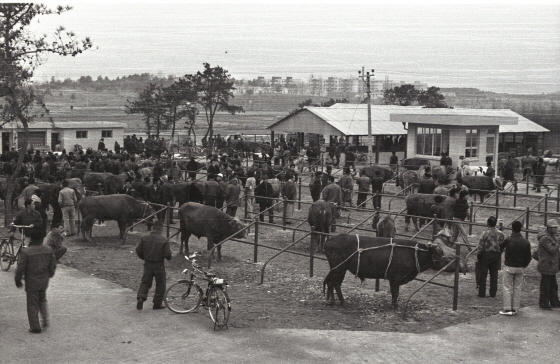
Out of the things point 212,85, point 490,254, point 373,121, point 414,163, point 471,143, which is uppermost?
point 212,85

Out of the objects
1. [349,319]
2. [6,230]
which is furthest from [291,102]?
[349,319]

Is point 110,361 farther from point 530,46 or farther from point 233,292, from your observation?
point 530,46

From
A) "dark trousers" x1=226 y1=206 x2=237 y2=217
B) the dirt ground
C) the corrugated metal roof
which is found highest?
the corrugated metal roof

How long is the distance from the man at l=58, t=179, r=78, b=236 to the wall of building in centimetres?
2534

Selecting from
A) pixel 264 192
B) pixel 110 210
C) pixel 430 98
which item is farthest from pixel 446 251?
pixel 430 98

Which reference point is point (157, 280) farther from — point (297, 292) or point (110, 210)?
point (110, 210)

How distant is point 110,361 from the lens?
884 cm

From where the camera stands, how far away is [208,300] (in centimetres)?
1038

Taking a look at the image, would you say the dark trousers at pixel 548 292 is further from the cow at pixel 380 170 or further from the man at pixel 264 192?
the cow at pixel 380 170

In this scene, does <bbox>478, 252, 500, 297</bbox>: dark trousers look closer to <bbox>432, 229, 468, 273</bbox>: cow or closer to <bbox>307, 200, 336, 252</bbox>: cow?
<bbox>432, 229, 468, 273</bbox>: cow

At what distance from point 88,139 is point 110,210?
90.7 feet

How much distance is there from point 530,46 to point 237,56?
45.2 m

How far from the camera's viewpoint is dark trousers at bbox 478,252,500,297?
11930 millimetres

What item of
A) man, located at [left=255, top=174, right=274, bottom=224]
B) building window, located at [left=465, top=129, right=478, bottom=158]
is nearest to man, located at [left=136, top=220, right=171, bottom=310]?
man, located at [left=255, top=174, right=274, bottom=224]
